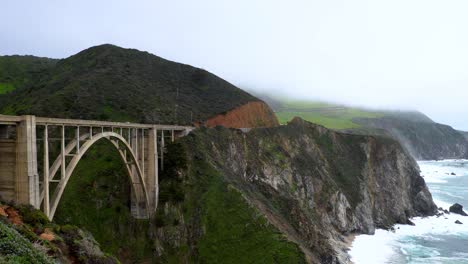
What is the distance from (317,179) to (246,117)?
20.1 meters

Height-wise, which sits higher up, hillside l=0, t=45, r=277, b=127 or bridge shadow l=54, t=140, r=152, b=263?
hillside l=0, t=45, r=277, b=127

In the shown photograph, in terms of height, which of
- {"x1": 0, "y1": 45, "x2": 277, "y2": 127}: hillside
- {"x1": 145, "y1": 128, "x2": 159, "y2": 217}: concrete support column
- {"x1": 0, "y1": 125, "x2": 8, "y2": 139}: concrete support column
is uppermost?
{"x1": 0, "y1": 45, "x2": 277, "y2": 127}: hillside

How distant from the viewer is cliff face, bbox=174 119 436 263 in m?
49.8

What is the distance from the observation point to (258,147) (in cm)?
6297

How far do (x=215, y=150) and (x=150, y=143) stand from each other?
1372 cm

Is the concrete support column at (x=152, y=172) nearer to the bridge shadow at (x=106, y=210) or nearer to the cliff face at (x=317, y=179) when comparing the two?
the bridge shadow at (x=106, y=210)

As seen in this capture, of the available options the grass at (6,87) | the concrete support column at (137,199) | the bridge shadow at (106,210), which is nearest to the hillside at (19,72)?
the grass at (6,87)

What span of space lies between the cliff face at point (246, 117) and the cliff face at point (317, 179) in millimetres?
7186

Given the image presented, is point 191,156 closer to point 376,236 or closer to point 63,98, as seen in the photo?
point 63,98

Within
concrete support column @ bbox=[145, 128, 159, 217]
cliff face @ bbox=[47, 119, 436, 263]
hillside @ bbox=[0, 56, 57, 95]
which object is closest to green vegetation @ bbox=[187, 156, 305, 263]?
cliff face @ bbox=[47, 119, 436, 263]

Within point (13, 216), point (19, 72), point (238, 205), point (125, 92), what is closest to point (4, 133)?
point (13, 216)

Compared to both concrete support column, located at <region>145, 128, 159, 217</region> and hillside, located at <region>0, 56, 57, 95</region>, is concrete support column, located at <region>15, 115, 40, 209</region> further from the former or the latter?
hillside, located at <region>0, 56, 57, 95</region>

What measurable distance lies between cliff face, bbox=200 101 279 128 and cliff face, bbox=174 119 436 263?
7186mm

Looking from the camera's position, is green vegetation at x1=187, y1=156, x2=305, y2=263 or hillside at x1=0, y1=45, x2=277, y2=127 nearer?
green vegetation at x1=187, y1=156, x2=305, y2=263
